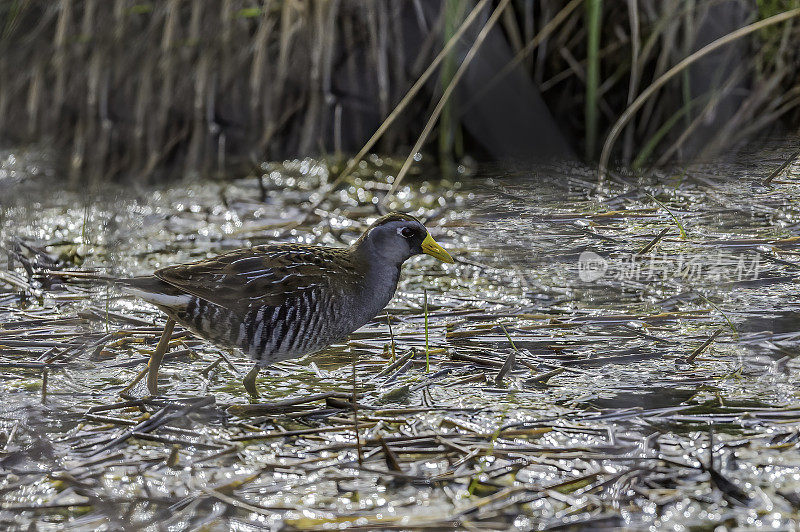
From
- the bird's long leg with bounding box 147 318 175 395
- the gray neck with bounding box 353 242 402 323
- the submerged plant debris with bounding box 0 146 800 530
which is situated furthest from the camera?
the gray neck with bounding box 353 242 402 323

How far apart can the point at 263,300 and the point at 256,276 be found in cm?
10

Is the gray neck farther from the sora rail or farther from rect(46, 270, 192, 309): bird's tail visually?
rect(46, 270, 192, 309): bird's tail

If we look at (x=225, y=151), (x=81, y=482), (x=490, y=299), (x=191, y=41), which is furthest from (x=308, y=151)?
(x=81, y=482)

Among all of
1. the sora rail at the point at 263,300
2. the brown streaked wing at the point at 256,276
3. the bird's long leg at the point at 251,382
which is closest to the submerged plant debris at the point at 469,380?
the bird's long leg at the point at 251,382

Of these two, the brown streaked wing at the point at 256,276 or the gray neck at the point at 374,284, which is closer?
the brown streaked wing at the point at 256,276

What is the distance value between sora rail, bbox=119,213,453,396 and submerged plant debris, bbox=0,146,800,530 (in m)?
0.16

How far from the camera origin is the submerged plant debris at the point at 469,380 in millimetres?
2439

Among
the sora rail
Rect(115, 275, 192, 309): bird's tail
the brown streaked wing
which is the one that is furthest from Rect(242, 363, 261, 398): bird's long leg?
Rect(115, 275, 192, 309): bird's tail

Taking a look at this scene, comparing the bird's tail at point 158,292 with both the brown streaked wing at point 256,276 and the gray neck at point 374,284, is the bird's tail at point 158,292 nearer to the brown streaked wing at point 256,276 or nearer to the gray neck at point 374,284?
the brown streaked wing at point 256,276

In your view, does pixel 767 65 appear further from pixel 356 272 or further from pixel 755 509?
pixel 755 509

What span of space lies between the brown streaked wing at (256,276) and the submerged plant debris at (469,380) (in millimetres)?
309

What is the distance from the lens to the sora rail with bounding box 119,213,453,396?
3.29 meters

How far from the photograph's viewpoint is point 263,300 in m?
3.34

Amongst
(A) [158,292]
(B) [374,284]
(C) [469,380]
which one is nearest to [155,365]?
(A) [158,292]
